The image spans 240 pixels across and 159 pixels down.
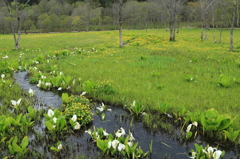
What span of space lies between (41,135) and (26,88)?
4.27m

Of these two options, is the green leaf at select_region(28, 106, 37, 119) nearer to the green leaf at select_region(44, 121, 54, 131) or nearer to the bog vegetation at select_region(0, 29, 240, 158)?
the bog vegetation at select_region(0, 29, 240, 158)

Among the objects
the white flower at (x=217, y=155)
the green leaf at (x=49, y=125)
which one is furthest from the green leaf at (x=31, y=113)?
the white flower at (x=217, y=155)

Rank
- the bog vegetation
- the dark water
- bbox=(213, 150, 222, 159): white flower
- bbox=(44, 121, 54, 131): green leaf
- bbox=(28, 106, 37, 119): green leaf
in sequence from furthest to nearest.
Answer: bbox=(28, 106, 37, 119): green leaf, bbox=(44, 121, 54, 131): green leaf, the bog vegetation, the dark water, bbox=(213, 150, 222, 159): white flower

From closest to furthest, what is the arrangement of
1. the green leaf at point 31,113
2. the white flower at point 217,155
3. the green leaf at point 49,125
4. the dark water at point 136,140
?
the white flower at point 217,155
the dark water at point 136,140
the green leaf at point 49,125
the green leaf at point 31,113

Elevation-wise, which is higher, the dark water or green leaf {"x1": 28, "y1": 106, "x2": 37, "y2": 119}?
green leaf {"x1": 28, "y1": 106, "x2": 37, "y2": 119}

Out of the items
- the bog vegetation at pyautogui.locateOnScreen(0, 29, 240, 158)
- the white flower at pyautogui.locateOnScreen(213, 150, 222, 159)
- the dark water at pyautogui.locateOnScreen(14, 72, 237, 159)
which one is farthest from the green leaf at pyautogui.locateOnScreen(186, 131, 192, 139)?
the white flower at pyautogui.locateOnScreen(213, 150, 222, 159)

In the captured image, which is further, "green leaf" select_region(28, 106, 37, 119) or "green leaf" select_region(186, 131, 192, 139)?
"green leaf" select_region(28, 106, 37, 119)

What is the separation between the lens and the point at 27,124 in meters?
4.65

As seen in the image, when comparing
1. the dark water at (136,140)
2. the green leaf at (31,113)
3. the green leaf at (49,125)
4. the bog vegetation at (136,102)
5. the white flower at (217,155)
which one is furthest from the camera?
the green leaf at (31,113)

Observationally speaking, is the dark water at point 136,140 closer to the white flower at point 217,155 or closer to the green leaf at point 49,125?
the green leaf at point 49,125

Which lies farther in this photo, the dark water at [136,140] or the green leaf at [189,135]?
the green leaf at [189,135]

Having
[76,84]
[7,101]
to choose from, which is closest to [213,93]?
[76,84]

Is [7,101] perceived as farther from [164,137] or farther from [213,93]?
[213,93]

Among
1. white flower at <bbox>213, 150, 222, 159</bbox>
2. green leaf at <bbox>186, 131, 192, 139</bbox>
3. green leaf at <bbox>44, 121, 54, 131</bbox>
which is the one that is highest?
green leaf at <bbox>44, 121, 54, 131</bbox>
